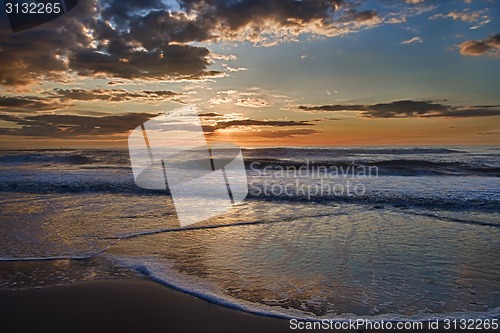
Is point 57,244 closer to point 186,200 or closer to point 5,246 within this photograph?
point 5,246

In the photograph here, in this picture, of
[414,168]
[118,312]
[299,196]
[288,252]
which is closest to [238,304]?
[118,312]

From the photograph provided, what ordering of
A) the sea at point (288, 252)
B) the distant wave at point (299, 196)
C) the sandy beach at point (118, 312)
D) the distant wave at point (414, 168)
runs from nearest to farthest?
1. the sandy beach at point (118, 312)
2. the sea at point (288, 252)
3. the distant wave at point (299, 196)
4. the distant wave at point (414, 168)

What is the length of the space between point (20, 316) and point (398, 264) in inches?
191

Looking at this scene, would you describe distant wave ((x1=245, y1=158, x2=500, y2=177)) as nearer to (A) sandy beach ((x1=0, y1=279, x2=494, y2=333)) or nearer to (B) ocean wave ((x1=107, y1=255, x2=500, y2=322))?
(B) ocean wave ((x1=107, y1=255, x2=500, y2=322))

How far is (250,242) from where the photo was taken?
20.0ft

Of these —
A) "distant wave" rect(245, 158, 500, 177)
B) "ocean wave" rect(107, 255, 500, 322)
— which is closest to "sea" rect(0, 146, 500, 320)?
"ocean wave" rect(107, 255, 500, 322)

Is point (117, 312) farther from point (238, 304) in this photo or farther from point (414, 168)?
point (414, 168)

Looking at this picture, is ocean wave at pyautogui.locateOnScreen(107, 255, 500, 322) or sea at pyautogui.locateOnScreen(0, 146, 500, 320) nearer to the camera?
ocean wave at pyautogui.locateOnScreen(107, 255, 500, 322)

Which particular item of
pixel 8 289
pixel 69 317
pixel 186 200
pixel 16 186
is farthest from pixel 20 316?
pixel 16 186

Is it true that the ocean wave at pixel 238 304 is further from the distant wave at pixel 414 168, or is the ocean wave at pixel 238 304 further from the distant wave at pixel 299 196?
the distant wave at pixel 414 168

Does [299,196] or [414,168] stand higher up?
[299,196]

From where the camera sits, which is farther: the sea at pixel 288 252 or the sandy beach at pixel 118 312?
the sea at pixel 288 252

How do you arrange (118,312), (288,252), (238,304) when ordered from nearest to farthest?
(118,312) → (238,304) → (288,252)

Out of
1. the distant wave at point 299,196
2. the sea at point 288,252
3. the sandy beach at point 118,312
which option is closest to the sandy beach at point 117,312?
the sandy beach at point 118,312
